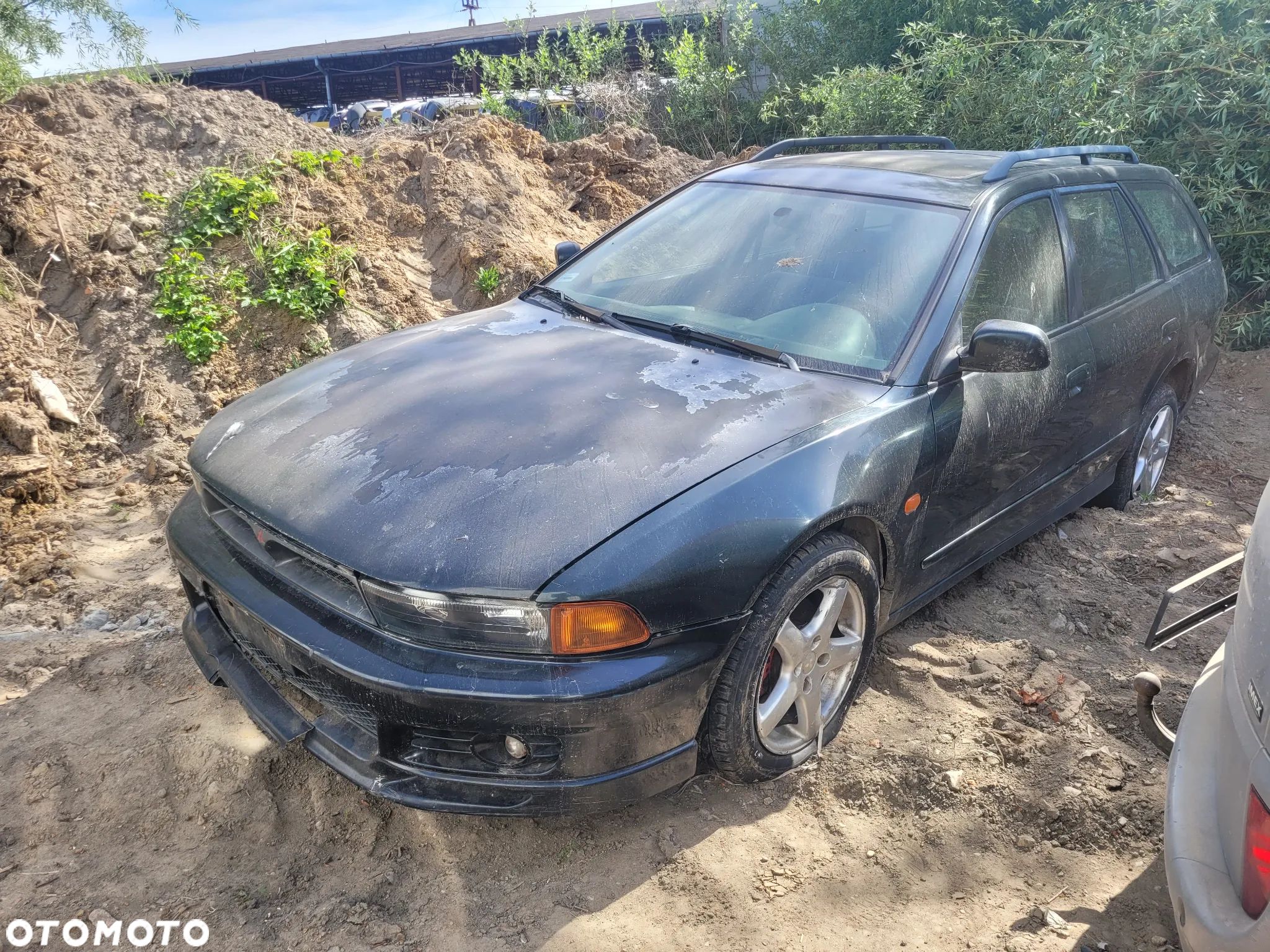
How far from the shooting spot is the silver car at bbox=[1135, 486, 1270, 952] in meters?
1.45

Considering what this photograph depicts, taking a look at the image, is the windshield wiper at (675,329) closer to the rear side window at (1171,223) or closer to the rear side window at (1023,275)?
the rear side window at (1023,275)

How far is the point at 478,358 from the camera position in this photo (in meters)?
2.93

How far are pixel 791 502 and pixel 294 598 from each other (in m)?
1.29

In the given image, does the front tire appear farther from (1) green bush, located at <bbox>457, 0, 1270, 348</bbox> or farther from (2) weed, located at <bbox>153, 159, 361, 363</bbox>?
(1) green bush, located at <bbox>457, 0, 1270, 348</bbox>

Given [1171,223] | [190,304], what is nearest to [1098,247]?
[1171,223]

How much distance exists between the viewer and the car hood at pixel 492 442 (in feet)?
6.82

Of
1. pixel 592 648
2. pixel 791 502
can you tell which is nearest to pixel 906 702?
pixel 791 502

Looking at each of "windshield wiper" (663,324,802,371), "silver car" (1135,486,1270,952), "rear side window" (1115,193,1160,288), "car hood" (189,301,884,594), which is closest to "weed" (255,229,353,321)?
"car hood" (189,301,884,594)

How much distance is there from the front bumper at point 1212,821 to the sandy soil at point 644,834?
628mm

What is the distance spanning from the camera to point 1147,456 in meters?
4.32

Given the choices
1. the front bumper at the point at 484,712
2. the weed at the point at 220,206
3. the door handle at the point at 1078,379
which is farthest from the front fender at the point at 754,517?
the weed at the point at 220,206

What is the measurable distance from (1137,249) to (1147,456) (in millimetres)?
1045

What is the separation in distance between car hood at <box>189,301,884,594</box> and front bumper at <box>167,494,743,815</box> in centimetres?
20

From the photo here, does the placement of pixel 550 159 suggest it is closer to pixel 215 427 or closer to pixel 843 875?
pixel 215 427
